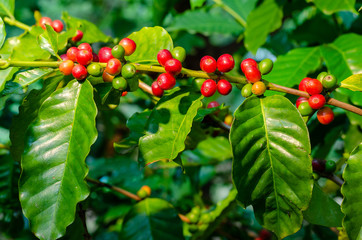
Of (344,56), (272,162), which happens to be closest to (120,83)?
(272,162)

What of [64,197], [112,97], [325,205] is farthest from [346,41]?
[64,197]

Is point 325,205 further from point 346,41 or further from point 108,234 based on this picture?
point 108,234

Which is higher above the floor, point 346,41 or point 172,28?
point 346,41

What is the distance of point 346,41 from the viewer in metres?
1.66

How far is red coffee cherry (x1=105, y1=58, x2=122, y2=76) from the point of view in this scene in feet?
3.24

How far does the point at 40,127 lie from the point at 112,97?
223 millimetres

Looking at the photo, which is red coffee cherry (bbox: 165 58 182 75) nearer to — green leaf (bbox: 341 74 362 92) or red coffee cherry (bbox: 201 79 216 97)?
red coffee cherry (bbox: 201 79 216 97)

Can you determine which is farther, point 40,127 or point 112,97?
point 112,97

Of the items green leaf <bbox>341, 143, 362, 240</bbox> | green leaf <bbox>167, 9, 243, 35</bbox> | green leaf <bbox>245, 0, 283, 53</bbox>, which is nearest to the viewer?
green leaf <bbox>341, 143, 362, 240</bbox>

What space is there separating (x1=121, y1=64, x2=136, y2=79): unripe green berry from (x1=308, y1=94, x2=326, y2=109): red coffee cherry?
480 millimetres

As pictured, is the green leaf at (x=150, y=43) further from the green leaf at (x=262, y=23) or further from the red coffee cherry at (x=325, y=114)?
the green leaf at (x=262, y=23)

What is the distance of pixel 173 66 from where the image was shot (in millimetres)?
964

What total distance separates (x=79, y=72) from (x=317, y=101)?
2.10 feet

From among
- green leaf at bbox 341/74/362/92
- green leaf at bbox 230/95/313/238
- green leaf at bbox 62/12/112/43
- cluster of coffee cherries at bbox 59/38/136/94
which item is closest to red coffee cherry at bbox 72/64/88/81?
cluster of coffee cherries at bbox 59/38/136/94
